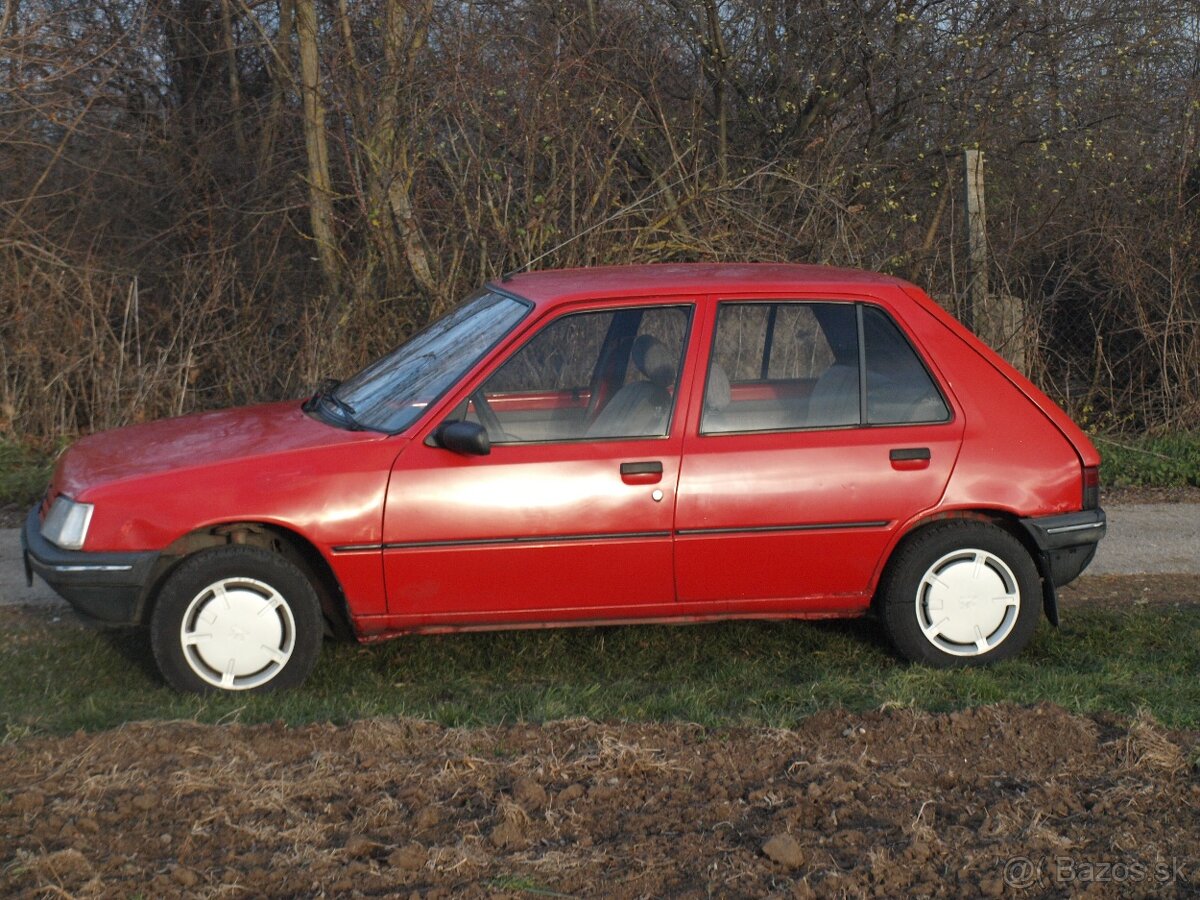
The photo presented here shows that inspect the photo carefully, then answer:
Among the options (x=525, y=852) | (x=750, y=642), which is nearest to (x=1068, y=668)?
(x=750, y=642)

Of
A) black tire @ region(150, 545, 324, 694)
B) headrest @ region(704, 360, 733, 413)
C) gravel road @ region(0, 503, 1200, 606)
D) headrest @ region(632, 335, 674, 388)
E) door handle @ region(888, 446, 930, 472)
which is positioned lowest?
gravel road @ region(0, 503, 1200, 606)

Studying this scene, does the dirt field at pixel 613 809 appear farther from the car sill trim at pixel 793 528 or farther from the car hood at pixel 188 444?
the car hood at pixel 188 444

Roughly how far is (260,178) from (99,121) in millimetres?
1397

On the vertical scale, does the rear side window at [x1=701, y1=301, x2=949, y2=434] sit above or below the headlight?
above

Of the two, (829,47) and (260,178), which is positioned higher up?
(829,47)

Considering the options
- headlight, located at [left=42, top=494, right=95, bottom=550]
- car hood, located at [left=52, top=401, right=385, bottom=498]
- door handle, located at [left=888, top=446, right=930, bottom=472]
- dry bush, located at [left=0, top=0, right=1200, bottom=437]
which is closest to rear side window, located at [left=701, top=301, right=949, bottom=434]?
door handle, located at [left=888, top=446, right=930, bottom=472]

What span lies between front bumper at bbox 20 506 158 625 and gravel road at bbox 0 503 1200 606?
1.53 meters

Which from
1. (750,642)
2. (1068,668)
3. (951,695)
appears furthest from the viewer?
(750,642)

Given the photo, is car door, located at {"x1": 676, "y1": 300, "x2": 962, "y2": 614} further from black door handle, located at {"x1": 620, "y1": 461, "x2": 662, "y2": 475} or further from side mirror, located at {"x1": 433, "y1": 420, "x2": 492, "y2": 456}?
side mirror, located at {"x1": 433, "y1": 420, "x2": 492, "y2": 456}

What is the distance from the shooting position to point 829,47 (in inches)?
452

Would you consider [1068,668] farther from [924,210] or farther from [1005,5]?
[1005,5]

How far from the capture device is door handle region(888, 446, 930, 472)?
523 centimetres

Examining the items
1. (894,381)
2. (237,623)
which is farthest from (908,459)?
(237,623)

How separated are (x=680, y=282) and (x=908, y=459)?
44.8 inches
